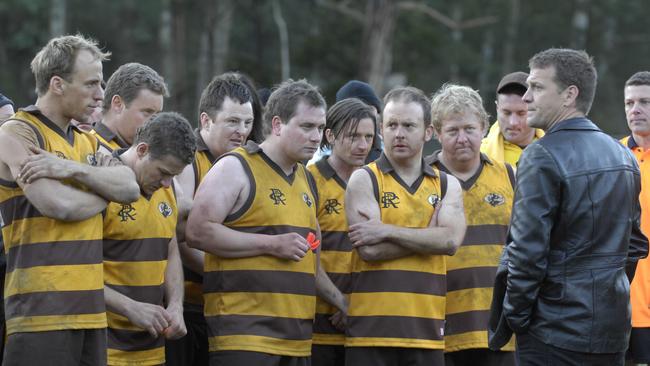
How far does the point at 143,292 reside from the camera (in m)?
5.09

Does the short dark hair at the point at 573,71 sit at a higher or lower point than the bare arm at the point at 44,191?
higher

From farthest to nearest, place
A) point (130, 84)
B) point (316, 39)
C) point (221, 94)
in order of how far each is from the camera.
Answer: point (316, 39)
point (221, 94)
point (130, 84)

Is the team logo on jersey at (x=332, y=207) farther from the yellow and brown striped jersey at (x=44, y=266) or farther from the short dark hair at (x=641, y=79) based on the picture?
the short dark hair at (x=641, y=79)

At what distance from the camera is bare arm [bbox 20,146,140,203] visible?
4375 mm

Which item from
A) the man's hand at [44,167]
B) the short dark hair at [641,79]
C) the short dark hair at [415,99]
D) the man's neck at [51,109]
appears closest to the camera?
the man's hand at [44,167]

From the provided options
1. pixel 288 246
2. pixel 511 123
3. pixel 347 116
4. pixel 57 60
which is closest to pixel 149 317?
pixel 288 246

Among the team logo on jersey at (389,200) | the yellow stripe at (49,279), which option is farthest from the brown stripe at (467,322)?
the yellow stripe at (49,279)

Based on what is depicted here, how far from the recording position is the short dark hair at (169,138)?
4.91m

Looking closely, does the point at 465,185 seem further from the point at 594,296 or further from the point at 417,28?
the point at 417,28

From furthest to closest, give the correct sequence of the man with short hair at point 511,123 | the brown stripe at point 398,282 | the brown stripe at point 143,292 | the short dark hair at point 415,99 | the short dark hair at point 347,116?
the man with short hair at point 511,123 < the short dark hair at point 347,116 < the short dark hair at point 415,99 < the brown stripe at point 398,282 < the brown stripe at point 143,292

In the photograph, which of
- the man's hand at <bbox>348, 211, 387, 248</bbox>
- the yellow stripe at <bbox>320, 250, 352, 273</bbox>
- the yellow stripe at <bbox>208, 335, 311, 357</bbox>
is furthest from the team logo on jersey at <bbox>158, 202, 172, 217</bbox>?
the yellow stripe at <bbox>320, 250, 352, 273</bbox>

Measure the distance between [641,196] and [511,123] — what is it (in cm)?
107

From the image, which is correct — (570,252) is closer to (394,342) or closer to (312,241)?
(394,342)

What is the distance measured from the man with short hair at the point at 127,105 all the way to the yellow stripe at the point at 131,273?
839mm
